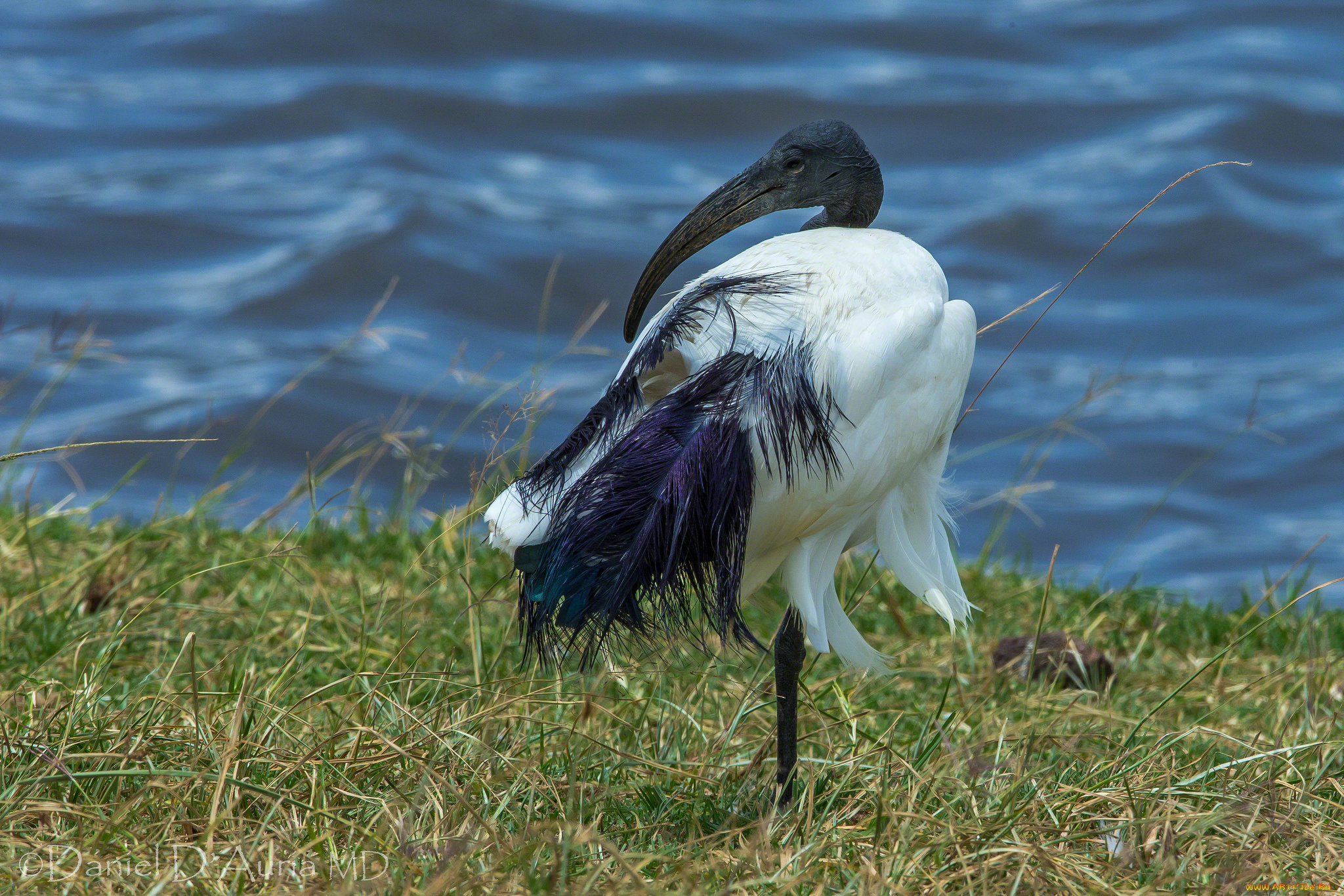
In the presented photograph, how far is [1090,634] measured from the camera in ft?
14.2

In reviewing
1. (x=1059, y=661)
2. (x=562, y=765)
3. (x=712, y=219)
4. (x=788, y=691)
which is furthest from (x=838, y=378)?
(x=1059, y=661)

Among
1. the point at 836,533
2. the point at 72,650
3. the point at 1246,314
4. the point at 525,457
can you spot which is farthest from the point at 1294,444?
the point at 72,650

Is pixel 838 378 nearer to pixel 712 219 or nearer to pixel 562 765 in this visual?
pixel 712 219

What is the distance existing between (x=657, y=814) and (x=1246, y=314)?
9474 mm

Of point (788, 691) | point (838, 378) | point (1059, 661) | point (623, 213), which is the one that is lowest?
point (623, 213)

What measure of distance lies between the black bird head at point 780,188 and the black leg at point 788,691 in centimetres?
70

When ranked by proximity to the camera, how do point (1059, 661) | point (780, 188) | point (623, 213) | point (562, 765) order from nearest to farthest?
point (562, 765) < point (780, 188) < point (1059, 661) < point (623, 213)

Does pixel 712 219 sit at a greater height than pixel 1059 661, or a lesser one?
greater

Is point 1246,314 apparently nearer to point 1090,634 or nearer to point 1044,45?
point 1044,45

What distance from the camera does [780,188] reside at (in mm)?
3002

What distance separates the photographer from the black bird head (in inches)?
117

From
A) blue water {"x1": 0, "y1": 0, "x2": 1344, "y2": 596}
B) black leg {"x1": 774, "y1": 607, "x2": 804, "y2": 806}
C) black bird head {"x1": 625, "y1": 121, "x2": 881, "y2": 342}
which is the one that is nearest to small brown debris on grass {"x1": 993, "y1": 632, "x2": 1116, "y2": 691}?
black leg {"x1": 774, "y1": 607, "x2": 804, "y2": 806}

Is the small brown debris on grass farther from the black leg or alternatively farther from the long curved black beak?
the long curved black beak

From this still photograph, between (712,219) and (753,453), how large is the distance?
0.65 meters
